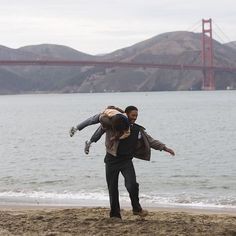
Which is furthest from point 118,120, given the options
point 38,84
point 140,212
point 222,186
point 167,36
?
point 167,36

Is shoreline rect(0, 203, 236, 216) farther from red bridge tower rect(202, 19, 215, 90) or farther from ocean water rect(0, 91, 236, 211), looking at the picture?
red bridge tower rect(202, 19, 215, 90)

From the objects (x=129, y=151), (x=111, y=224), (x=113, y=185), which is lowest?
(x=111, y=224)

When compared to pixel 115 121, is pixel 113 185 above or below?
below

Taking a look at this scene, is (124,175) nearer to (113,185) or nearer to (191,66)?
(113,185)

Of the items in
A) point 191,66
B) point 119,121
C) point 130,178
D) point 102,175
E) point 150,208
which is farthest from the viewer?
point 191,66

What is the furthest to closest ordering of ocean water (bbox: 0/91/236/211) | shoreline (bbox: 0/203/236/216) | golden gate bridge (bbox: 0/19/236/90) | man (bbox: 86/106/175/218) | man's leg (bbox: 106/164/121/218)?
golden gate bridge (bbox: 0/19/236/90), ocean water (bbox: 0/91/236/211), shoreline (bbox: 0/203/236/216), man's leg (bbox: 106/164/121/218), man (bbox: 86/106/175/218)

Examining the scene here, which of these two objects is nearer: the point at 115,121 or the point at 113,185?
the point at 115,121

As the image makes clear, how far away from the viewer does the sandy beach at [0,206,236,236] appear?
629cm

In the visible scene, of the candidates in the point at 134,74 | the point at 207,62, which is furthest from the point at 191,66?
the point at 134,74

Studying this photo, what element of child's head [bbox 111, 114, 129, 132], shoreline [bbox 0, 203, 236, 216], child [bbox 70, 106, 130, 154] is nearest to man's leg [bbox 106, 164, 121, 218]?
child [bbox 70, 106, 130, 154]

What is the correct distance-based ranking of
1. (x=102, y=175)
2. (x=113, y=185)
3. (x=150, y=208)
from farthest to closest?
(x=102, y=175) → (x=150, y=208) → (x=113, y=185)

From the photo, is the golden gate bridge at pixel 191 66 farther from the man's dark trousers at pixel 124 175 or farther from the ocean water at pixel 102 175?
the man's dark trousers at pixel 124 175

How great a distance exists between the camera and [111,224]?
6.66m

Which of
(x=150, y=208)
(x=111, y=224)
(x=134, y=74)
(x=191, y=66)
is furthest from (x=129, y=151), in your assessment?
(x=134, y=74)
